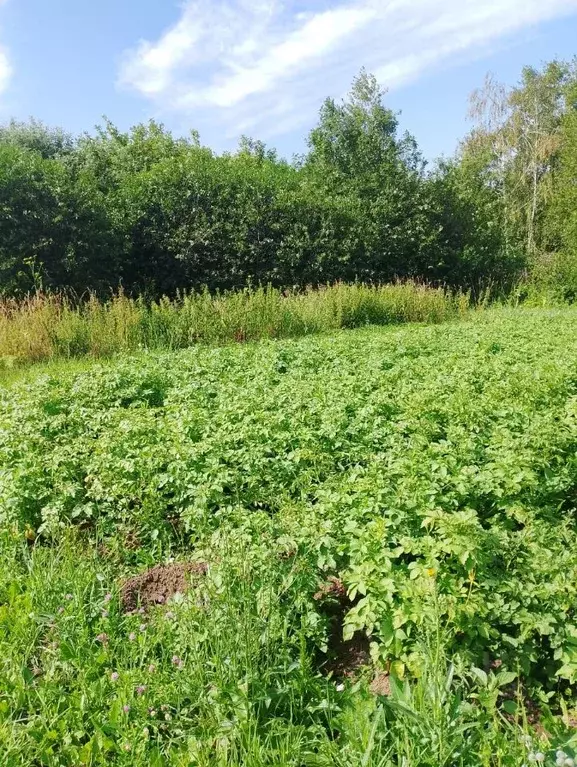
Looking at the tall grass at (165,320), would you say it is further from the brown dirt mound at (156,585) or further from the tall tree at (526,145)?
the tall tree at (526,145)

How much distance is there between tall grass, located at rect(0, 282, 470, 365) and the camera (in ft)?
31.9

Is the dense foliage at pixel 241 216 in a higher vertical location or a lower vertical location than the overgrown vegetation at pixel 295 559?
higher

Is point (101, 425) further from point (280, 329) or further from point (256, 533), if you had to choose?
point (280, 329)

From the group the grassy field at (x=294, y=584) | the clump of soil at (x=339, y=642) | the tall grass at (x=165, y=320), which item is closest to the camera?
the grassy field at (x=294, y=584)

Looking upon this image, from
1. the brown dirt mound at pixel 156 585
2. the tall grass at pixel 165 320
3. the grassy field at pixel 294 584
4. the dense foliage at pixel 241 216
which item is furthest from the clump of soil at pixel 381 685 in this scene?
the dense foliage at pixel 241 216

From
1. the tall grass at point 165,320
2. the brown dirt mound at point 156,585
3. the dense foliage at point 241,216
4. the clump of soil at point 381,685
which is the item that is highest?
the dense foliage at point 241,216

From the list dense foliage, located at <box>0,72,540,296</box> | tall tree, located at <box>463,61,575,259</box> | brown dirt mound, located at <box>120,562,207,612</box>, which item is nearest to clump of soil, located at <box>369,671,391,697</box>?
brown dirt mound, located at <box>120,562,207,612</box>

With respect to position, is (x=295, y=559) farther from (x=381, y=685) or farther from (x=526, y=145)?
(x=526, y=145)

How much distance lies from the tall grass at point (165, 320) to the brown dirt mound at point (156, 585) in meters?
6.56

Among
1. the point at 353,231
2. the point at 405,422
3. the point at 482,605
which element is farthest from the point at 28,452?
the point at 353,231

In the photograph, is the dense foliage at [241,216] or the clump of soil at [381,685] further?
the dense foliage at [241,216]

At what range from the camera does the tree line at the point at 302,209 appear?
14.0 metres

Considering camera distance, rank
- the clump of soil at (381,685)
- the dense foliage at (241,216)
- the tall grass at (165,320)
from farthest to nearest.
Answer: the dense foliage at (241,216) → the tall grass at (165,320) → the clump of soil at (381,685)

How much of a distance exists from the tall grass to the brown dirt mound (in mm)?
6557
